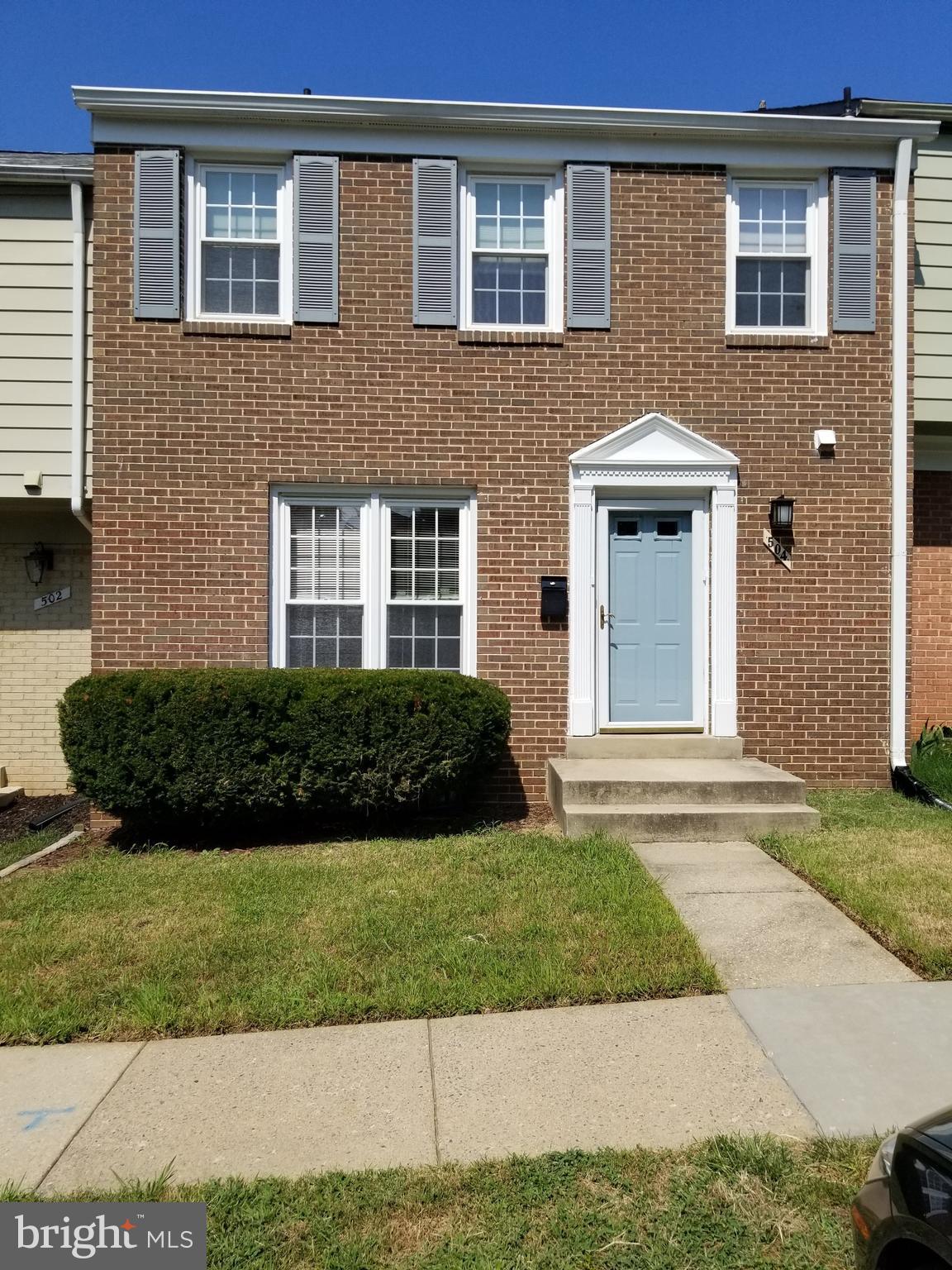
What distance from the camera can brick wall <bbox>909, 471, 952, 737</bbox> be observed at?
9273mm

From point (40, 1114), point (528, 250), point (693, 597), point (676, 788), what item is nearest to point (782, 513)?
point (693, 597)

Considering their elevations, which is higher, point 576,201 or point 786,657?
point 576,201

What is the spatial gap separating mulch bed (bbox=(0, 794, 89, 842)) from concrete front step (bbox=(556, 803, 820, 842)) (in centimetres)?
477

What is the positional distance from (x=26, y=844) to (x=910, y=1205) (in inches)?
289

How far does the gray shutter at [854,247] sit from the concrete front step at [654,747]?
158 inches

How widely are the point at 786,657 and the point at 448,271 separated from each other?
4.69 meters

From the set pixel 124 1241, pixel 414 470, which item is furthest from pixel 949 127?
pixel 124 1241

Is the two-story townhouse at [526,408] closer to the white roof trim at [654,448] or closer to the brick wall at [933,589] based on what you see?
the white roof trim at [654,448]

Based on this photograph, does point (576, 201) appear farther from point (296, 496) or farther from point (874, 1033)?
point (874, 1033)

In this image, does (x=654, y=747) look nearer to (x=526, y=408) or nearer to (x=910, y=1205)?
(x=526, y=408)

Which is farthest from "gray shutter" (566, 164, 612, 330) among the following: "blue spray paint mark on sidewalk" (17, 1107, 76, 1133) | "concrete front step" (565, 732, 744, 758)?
"blue spray paint mark on sidewalk" (17, 1107, 76, 1133)

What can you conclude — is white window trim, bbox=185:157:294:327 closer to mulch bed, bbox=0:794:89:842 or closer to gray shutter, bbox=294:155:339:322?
gray shutter, bbox=294:155:339:322

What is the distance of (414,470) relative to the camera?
26.1ft

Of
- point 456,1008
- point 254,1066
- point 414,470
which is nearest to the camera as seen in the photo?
point 254,1066
